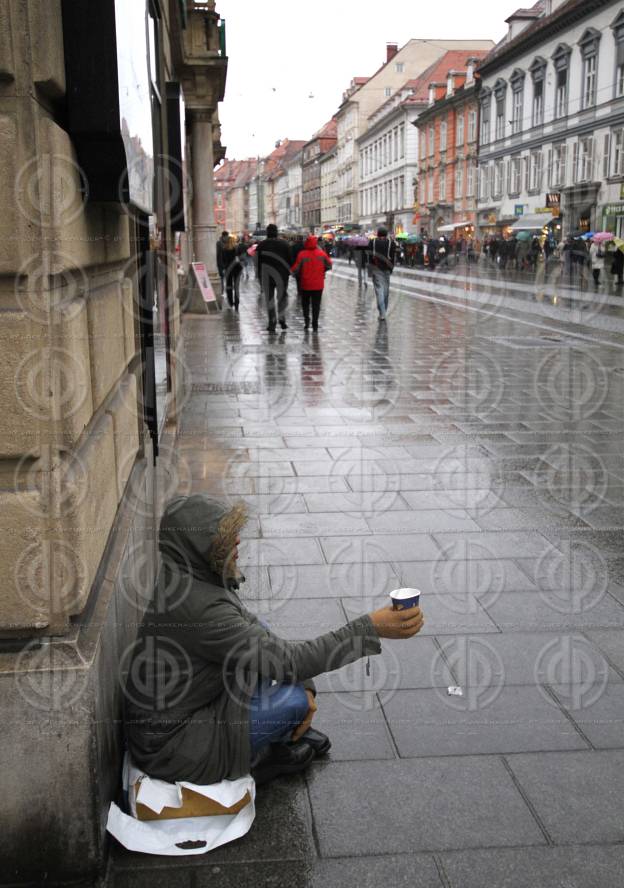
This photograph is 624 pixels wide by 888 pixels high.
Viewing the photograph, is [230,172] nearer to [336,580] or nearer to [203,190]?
[203,190]

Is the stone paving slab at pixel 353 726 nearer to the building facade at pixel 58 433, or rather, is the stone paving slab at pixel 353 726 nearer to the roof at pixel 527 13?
the building facade at pixel 58 433

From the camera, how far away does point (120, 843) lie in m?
2.84

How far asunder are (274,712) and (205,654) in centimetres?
38

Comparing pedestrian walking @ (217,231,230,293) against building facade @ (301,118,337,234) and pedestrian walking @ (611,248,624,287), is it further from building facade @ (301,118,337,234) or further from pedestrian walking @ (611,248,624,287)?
building facade @ (301,118,337,234)

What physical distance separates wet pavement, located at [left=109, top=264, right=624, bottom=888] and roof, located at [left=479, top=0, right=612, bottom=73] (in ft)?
122

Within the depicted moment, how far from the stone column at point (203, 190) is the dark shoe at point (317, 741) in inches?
736

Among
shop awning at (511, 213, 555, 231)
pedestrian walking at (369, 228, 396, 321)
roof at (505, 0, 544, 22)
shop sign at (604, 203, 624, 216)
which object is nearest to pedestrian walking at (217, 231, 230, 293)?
pedestrian walking at (369, 228, 396, 321)

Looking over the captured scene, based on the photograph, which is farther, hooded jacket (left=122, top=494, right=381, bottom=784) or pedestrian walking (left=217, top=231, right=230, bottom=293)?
pedestrian walking (left=217, top=231, right=230, bottom=293)

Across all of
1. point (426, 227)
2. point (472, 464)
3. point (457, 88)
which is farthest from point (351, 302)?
point (426, 227)

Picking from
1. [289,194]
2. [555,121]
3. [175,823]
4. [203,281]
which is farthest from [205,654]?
[289,194]

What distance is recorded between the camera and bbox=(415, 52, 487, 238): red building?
6138cm

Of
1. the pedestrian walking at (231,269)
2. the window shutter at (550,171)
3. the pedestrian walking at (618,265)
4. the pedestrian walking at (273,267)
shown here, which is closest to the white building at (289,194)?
the window shutter at (550,171)

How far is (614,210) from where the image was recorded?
131 feet

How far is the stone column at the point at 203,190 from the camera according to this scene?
21.0 m
